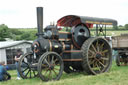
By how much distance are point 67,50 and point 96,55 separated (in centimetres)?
113

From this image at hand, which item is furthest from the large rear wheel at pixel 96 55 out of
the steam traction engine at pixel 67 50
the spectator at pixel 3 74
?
the spectator at pixel 3 74

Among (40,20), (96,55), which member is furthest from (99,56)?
(40,20)

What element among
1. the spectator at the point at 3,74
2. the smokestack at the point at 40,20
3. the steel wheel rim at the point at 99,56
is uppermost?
the smokestack at the point at 40,20

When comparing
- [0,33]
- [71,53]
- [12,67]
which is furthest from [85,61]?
[0,33]

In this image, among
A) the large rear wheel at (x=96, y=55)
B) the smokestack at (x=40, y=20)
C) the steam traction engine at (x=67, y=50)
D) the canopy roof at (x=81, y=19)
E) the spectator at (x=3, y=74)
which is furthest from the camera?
the canopy roof at (x=81, y=19)

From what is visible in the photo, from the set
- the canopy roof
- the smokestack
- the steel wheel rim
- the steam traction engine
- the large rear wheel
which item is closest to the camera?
the steam traction engine

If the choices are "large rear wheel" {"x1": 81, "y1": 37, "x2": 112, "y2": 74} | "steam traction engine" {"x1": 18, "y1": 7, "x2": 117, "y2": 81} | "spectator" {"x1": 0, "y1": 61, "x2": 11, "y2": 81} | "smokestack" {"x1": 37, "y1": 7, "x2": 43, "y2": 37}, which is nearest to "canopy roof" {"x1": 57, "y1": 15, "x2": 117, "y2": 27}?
"steam traction engine" {"x1": 18, "y1": 7, "x2": 117, "y2": 81}

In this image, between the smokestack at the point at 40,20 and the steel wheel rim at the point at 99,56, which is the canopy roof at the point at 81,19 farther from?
the smokestack at the point at 40,20

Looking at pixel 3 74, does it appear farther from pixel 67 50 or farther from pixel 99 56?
pixel 99 56

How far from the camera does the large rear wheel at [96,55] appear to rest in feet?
26.1

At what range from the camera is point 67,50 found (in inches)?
324

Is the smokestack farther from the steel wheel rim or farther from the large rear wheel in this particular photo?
the steel wheel rim

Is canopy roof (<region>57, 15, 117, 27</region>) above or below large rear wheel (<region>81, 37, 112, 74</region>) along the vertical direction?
above

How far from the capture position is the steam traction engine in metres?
7.48
